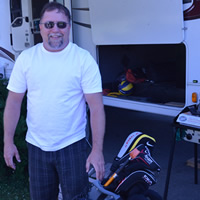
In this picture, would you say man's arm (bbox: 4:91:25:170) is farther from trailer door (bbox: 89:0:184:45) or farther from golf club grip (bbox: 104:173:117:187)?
trailer door (bbox: 89:0:184:45)

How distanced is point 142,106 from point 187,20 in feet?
3.76

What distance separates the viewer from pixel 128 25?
4.16 metres

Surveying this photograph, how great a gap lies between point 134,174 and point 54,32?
3.22 feet

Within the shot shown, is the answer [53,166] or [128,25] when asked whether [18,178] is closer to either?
[53,166]

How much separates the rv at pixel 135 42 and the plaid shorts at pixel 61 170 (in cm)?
177

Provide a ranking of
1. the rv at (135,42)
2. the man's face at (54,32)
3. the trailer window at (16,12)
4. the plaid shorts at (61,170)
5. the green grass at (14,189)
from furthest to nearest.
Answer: the trailer window at (16,12)
the green grass at (14,189)
the rv at (135,42)
the plaid shorts at (61,170)
the man's face at (54,32)

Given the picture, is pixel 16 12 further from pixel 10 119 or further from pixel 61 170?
pixel 61 170

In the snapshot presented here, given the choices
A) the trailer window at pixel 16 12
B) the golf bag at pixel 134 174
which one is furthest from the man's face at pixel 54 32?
the trailer window at pixel 16 12

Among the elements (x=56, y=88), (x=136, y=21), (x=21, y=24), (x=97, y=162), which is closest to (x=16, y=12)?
(x=21, y=24)

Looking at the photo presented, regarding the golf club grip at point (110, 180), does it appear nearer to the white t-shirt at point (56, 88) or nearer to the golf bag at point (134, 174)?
the golf bag at point (134, 174)

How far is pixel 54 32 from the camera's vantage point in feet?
7.09

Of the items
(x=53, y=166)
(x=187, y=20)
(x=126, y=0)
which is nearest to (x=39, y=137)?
(x=53, y=166)

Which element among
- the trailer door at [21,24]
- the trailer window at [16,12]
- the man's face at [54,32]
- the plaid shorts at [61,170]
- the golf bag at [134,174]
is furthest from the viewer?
the trailer window at [16,12]

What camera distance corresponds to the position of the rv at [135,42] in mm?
3633
